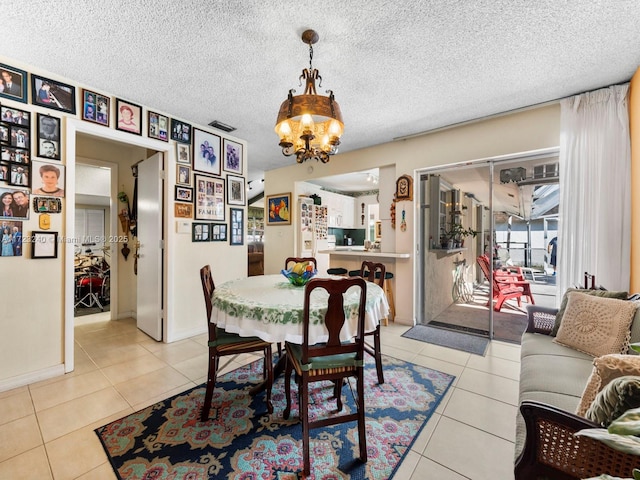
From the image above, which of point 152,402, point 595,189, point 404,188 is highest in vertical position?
point 404,188

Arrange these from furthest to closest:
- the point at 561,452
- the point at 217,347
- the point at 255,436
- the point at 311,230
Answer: the point at 311,230
the point at 217,347
the point at 255,436
the point at 561,452

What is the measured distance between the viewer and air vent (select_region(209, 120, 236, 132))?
3287mm

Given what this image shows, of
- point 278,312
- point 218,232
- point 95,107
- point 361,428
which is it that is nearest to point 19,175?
point 95,107

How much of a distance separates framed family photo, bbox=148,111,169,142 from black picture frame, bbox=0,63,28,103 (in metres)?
0.91

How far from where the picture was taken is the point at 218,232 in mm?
3547

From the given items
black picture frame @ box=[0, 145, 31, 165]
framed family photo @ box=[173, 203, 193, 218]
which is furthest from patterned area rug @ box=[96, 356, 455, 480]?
black picture frame @ box=[0, 145, 31, 165]

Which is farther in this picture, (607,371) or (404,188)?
(404,188)

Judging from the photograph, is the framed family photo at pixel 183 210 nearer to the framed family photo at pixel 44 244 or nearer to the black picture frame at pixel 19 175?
the framed family photo at pixel 44 244

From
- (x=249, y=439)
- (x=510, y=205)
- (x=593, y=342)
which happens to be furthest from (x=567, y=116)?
(x=249, y=439)

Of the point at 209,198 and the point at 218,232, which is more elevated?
the point at 209,198

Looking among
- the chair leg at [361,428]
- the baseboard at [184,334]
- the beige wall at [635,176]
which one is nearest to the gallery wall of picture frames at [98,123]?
the baseboard at [184,334]

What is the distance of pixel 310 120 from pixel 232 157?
2.25 meters

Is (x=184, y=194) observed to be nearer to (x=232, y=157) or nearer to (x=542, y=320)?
(x=232, y=157)

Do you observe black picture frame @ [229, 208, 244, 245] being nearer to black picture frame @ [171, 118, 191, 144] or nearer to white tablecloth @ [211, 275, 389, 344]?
black picture frame @ [171, 118, 191, 144]
